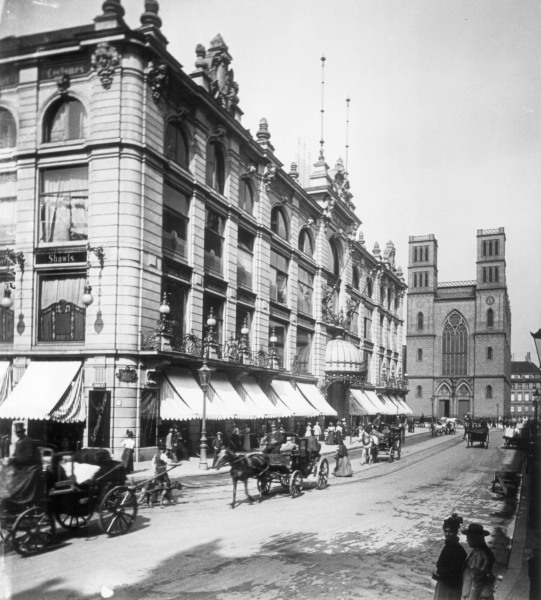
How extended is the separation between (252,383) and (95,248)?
13.7m

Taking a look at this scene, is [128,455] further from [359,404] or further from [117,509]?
[359,404]

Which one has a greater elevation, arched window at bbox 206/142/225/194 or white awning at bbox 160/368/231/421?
arched window at bbox 206/142/225/194

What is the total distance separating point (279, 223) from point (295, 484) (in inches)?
965

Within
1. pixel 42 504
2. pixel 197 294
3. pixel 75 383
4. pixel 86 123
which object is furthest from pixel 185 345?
pixel 42 504

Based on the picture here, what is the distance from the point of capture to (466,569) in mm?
7715

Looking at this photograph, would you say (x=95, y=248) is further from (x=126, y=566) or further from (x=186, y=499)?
(x=126, y=566)

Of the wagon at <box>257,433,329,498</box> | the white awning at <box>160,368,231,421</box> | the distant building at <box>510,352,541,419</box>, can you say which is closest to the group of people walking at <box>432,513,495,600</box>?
the wagon at <box>257,433,329,498</box>

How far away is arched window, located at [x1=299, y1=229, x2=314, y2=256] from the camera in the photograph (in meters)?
44.3

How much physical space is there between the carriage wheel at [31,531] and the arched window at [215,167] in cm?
2165

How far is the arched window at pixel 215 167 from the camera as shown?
30578 millimetres

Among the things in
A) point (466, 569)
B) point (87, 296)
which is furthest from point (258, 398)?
point (466, 569)

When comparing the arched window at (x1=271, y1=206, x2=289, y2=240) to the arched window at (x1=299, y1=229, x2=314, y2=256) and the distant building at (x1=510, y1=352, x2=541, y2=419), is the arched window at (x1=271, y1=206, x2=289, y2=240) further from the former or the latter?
the distant building at (x1=510, y1=352, x2=541, y2=419)

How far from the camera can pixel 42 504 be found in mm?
11086

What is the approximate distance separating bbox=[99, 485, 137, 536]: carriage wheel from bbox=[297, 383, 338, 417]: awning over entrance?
28.9 meters
